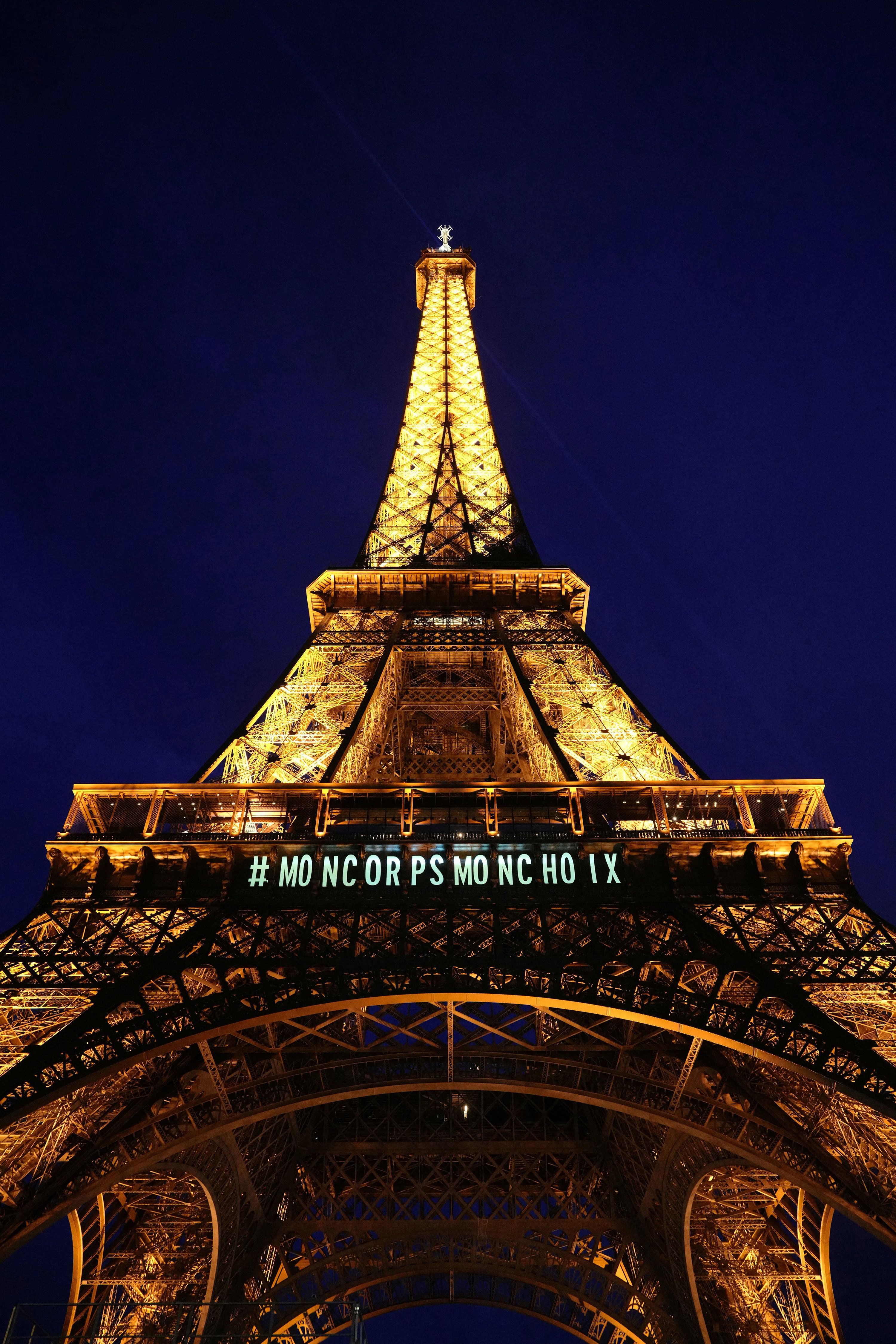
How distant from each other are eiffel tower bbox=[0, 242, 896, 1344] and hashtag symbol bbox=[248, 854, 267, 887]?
Answer: 2.9 inches

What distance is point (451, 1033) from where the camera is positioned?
1698 cm

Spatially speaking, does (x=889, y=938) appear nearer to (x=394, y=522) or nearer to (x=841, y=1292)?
(x=394, y=522)

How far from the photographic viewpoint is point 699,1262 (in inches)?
923

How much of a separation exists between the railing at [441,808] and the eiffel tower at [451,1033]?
0.26 ft

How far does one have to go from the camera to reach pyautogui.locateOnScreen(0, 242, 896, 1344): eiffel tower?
49.1ft

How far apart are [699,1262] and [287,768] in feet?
58.3

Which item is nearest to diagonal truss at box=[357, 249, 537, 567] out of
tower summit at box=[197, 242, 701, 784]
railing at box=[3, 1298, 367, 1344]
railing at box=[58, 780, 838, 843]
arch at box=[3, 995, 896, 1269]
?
tower summit at box=[197, 242, 701, 784]

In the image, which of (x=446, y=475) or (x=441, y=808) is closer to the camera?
(x=441, y=808)

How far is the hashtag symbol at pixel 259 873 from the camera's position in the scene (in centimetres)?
1739

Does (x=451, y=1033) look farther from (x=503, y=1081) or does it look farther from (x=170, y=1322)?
(x=170, y=1322)

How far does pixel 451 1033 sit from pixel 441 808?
481 centimetres

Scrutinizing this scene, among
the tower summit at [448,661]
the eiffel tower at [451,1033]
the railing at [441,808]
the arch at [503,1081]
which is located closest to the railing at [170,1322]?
the eiffel tower at [451,1033]

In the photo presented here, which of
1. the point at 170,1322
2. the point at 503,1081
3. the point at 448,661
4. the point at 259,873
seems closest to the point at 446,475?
the point at 448,661

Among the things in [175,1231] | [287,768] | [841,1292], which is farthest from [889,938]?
[841,1292]
